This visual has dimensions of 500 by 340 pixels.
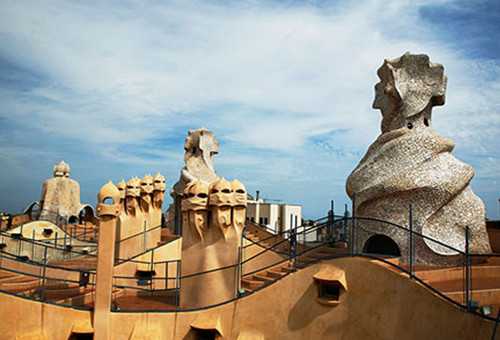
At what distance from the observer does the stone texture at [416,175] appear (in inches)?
414

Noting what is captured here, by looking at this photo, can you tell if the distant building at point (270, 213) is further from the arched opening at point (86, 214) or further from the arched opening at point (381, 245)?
the arched opening at point (381, 245)

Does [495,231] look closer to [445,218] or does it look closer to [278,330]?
[445,218]

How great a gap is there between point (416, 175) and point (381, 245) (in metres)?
1.90

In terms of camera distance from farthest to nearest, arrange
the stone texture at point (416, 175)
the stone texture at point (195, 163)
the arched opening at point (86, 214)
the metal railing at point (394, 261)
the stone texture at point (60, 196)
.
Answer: the arched opening at point (86, 214) < the stone texture at point (60, 196) < the stone texture at point (195, 163) < the stone texture at point (416, 175) < the metal railing at point (394, 261)

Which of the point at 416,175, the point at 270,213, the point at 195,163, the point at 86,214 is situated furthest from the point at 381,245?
the point at 86,214

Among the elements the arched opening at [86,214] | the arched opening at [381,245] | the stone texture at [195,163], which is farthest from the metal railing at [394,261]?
the arched opening at [86,214]

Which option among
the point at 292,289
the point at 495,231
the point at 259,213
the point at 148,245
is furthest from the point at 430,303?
the point at 259,213

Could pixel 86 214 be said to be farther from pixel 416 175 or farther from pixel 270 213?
pixel 416 175

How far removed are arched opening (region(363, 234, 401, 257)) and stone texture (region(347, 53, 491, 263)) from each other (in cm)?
17

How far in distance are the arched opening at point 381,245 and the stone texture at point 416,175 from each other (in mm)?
173

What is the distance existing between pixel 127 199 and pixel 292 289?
8.40 m

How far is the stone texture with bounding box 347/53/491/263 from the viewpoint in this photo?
10.5 meters

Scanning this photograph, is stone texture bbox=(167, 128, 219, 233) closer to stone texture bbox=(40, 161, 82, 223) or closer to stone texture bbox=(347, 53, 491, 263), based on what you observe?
stone texture bbox=(40, 161, 82, 223)

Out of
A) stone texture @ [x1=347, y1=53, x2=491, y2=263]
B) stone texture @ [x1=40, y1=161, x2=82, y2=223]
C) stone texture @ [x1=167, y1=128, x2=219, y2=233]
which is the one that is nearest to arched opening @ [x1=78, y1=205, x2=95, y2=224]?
stone texture @ [x1=40, y1=161, x2=82, y2=223]
